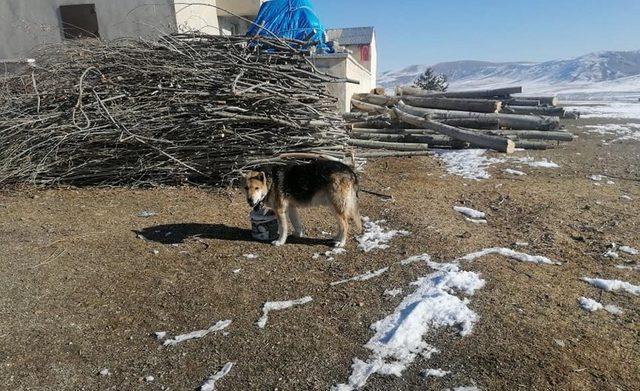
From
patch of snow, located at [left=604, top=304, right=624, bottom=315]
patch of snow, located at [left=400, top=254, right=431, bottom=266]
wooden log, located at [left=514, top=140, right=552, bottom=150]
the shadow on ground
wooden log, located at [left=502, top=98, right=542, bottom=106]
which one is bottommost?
patch of snow, located at [left=604, top=304, right=624, bottom=315]

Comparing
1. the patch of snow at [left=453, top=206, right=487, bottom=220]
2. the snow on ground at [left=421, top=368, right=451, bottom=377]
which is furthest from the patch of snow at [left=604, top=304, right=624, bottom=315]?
the patch of snow at [left=453, top=206, right=487, bottom=220]

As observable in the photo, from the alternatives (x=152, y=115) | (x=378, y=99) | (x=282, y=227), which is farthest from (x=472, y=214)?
(x=378, y=99)

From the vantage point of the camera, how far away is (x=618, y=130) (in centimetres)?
1584

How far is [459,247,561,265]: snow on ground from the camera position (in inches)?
183

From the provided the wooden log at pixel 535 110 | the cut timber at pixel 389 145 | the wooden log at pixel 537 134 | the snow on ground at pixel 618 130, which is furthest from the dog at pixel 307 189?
the wooden log at pixel 535 110

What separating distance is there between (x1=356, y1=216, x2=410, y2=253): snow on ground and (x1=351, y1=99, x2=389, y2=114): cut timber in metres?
11.3

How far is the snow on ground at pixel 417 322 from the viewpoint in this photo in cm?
298

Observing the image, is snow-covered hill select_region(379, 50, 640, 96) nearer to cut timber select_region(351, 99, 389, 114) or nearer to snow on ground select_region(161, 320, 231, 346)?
cut timber select_region(351, 99, 389, 114)

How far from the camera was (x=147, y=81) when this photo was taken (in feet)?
25.1

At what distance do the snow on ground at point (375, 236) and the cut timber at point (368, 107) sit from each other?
11313mm

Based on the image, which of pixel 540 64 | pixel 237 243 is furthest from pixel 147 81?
pixel 540 64

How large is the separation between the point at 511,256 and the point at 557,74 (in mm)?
110622

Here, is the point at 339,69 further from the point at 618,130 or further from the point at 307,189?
the point at 618,130

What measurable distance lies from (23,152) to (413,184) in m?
7.50
